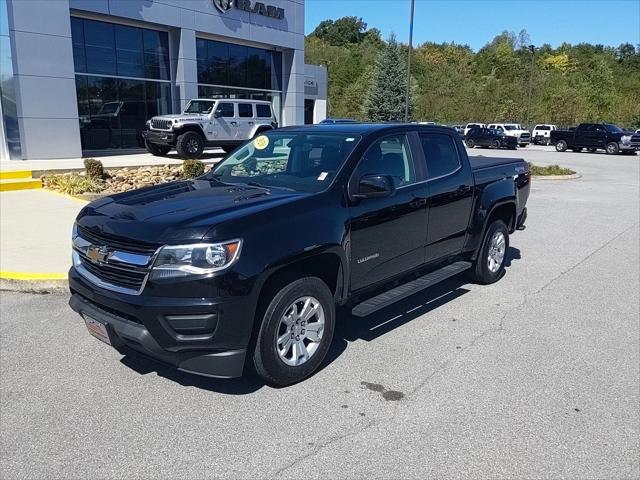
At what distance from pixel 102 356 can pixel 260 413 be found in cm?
158

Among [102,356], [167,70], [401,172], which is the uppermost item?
[167,70]

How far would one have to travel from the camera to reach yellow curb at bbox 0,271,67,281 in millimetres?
5871

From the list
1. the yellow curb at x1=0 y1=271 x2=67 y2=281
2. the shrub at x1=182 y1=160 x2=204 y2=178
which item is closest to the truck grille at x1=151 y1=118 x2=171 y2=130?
the shrub at x1=182 y1=160 x2=204 y2=178

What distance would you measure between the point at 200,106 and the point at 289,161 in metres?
15.2

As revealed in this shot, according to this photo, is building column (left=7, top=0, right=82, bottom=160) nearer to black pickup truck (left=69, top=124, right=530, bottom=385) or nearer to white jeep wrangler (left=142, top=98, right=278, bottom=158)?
white jeep wrangler (left=142, top=98, right=278, bottom=158)

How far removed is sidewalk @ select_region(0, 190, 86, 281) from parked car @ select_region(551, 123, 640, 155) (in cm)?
3411

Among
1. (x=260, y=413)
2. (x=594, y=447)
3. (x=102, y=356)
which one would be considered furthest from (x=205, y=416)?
(x=594, y=447)

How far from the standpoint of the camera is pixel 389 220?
14.4ft

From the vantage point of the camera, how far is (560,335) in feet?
15.7

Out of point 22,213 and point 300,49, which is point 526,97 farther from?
point 22,213

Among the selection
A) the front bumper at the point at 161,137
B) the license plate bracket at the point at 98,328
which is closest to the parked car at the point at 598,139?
the front bumper at the point at 161,137

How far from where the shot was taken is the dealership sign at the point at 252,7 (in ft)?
77.3

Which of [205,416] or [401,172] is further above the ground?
[401,172]

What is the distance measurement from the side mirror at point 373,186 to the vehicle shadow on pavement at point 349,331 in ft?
3.20
